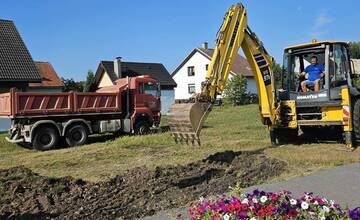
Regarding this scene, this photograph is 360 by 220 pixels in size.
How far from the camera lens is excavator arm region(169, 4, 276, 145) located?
34.7 ft

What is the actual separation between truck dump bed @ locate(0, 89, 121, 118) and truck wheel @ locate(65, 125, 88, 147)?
627mm

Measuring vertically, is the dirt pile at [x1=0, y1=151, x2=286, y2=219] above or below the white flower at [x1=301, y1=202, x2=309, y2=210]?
below

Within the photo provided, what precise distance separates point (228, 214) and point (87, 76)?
2011 inches

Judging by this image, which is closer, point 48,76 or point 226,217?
point 226,217

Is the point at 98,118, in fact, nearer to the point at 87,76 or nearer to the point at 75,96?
the point at 75,96

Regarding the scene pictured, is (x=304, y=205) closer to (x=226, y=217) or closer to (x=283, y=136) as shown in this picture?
(x=226, y=217)

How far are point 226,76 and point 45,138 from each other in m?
8.25

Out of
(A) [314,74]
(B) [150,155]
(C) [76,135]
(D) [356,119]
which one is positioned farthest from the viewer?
(C) [76,135]

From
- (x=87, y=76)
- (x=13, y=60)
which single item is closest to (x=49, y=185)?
(x=13, y=60)

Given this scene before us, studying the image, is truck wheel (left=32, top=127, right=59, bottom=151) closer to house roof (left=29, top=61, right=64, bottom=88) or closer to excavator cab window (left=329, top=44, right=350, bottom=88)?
excavator cab window (left=329, top=44, right=350, bottom=88)

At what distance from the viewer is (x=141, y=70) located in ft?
162

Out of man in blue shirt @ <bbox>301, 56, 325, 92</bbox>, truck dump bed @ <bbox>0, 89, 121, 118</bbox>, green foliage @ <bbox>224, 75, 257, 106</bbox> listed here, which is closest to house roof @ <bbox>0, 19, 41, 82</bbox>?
truck dump bed @ <bbox>0, 89, 121, 118</bbox>

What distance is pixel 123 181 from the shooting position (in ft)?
28.2

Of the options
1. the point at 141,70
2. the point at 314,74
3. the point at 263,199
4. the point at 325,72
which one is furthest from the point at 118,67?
the point at 263,199
